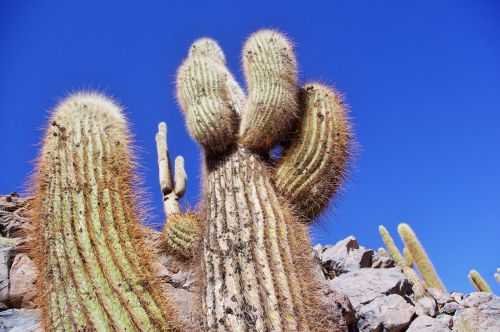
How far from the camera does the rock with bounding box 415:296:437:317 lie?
7.00m

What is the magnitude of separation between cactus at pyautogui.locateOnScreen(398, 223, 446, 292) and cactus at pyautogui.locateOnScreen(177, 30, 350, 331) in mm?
7869

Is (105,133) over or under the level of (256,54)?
under

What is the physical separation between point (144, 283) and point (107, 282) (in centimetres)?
14

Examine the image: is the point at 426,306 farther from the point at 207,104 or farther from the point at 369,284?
the point at 207,104

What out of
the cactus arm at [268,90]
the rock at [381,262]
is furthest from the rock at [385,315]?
the cactus arm at [268,90]

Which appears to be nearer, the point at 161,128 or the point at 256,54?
the point at 256,54

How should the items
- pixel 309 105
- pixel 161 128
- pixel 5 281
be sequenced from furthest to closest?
pixel 161 128 < pixel 5 281 < pixel 309 105

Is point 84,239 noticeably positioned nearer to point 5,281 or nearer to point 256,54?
point 256,54

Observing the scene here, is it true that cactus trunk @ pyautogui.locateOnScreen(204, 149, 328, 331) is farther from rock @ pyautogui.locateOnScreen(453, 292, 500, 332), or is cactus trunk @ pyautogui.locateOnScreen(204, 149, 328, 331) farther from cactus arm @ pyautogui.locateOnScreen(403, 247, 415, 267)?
cactus arm @ pyautogui.locateOnScreen(403, 247, 415, 267)

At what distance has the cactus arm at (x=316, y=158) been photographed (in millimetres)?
2811

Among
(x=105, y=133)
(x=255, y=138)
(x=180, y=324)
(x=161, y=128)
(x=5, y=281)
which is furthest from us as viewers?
(x=161, y=128)

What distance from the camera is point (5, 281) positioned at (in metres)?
4.82

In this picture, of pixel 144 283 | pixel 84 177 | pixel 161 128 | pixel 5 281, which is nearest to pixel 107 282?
pixel 144 283

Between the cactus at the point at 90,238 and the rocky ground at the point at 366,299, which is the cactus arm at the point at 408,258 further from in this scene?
the cactus at the point at 90,238
